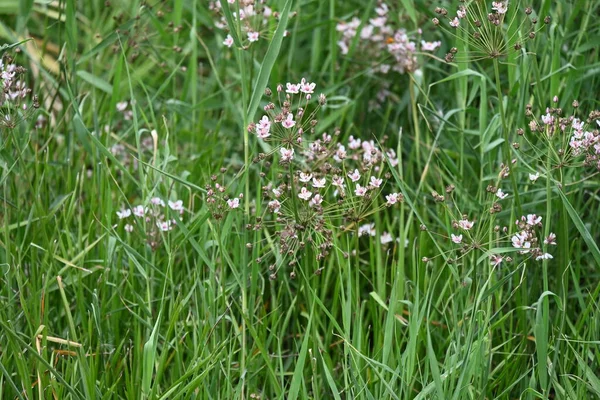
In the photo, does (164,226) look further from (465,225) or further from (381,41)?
(381,41)

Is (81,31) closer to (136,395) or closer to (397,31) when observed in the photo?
(397,31)

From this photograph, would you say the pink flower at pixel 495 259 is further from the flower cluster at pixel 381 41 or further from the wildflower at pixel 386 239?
the flower cluster at pixel 381 41

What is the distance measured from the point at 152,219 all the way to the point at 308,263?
A: 0.48m

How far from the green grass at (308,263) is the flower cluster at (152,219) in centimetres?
2

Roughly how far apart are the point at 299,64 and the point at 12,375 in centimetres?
161

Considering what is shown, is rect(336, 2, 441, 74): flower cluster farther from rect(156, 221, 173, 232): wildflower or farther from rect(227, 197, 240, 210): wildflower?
rect(227, 197, 240, 210): wildflower

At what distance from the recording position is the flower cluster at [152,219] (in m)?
2.13

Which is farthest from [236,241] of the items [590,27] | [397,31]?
[590,27]

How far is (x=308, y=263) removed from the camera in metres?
1.97

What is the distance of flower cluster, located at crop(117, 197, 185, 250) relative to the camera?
2.13 metres

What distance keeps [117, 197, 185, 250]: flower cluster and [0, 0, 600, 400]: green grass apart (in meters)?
0.02

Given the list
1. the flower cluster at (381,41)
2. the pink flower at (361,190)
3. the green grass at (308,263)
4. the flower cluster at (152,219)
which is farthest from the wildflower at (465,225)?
the flower cluster at (381,41)

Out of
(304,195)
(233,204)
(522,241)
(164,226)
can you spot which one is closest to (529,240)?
(522,241)

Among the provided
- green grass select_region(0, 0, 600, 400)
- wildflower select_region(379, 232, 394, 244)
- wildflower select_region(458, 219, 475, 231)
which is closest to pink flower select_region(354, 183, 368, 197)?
green grass select_region(0, 0, 600, 400)
